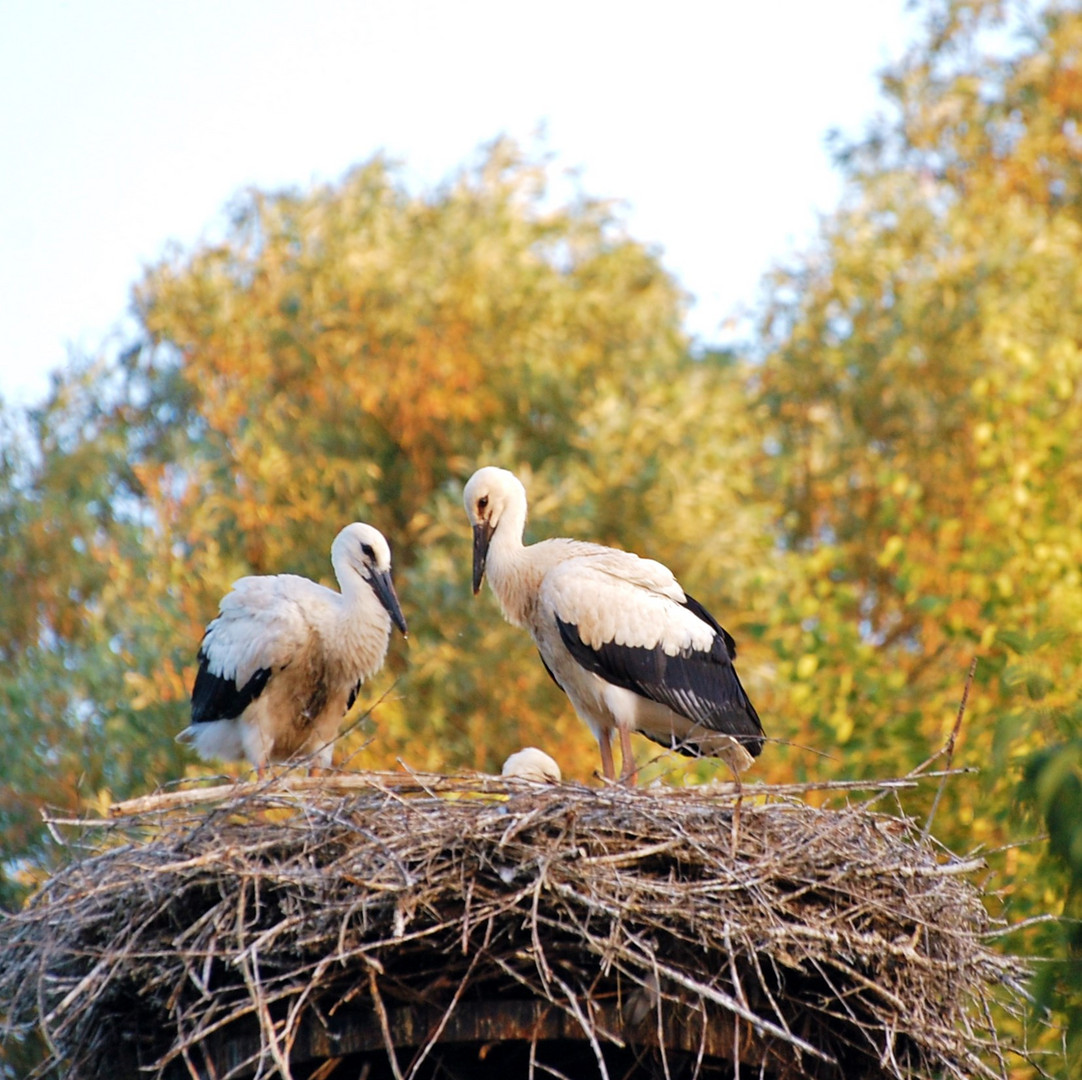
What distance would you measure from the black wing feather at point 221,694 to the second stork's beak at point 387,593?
1.85 feet

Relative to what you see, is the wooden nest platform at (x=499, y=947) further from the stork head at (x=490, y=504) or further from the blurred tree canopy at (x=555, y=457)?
the blurred tree canopy at (x=555, y=457)

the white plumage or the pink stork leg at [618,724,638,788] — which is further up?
the pink stork leg at [618,724,638,788]

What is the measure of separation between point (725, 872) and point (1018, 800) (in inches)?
32.2

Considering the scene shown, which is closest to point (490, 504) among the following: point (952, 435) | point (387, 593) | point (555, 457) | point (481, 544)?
point (481, 544)

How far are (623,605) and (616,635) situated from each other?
0.39 feet

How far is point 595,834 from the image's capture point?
16.3 feet

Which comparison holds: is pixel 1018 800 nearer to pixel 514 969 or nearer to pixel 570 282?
pixel 514 969

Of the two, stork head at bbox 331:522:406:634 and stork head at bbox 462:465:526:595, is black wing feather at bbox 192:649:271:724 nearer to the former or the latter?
stork head at bbox 331:522:406:634

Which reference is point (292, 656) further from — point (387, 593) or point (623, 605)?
point (623, 605)

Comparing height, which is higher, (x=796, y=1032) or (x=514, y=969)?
(x=514, y=969)

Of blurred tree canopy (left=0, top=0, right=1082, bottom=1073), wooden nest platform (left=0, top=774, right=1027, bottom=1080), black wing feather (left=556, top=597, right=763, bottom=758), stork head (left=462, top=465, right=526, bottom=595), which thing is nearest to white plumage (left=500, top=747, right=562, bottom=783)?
black wing feather (left=556, top=597, right=763, bottom=758)

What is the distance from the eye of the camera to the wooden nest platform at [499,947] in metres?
4.56

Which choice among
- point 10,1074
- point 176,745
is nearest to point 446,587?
point 176,745

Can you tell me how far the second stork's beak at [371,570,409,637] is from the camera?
7.36 meters
